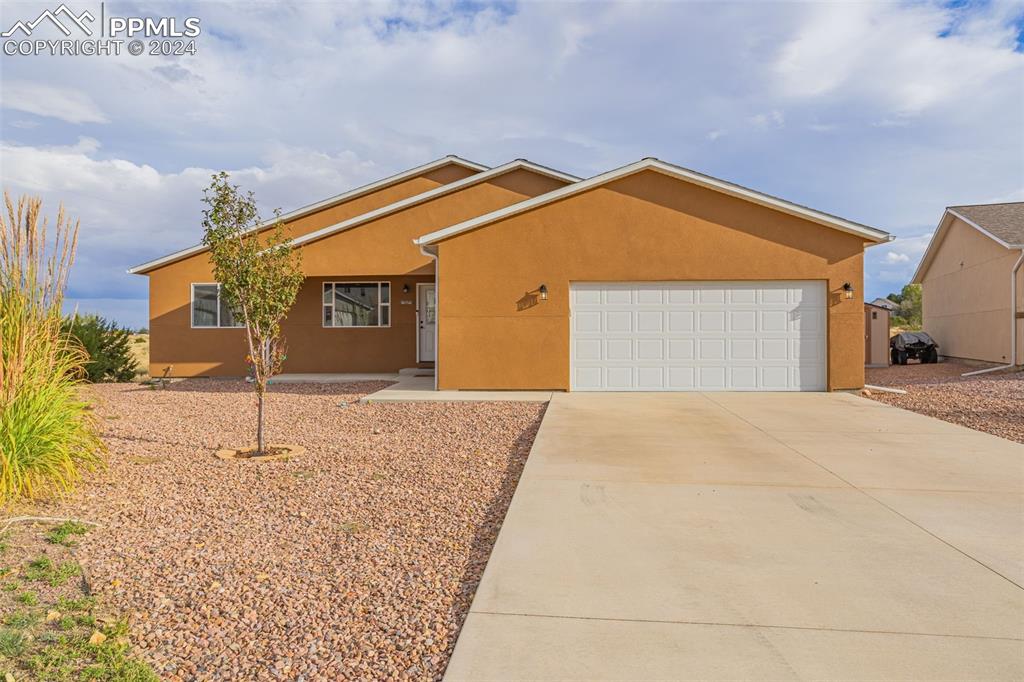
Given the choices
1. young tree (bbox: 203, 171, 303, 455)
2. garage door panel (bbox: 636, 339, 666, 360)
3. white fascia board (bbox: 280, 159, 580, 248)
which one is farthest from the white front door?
young tree (bbox: 203, 171, 303, 455)

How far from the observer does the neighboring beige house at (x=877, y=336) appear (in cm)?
2131

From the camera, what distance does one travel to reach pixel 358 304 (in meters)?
16.8

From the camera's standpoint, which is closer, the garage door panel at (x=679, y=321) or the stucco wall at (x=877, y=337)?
the garage door panel at (x=679, y=321)

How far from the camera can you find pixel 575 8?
10.9 m

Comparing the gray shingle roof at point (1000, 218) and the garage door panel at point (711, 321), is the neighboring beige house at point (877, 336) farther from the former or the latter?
the garage door panel at point (711, 321)

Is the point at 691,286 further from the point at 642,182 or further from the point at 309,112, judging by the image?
the point at 309,112

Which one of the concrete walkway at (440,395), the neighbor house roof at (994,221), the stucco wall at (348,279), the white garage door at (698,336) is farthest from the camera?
the neighbor house roof at (994,221)

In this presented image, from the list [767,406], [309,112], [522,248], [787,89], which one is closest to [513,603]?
[767,406]

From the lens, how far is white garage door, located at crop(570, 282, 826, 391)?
491 inches

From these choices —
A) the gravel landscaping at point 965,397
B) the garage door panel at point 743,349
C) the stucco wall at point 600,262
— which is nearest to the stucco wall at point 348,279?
the stucco wall at point 600,262

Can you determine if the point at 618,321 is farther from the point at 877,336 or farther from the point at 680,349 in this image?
the point at 877,336

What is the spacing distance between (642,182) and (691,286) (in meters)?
2.30

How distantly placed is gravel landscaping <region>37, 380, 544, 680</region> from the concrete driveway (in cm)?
Answer: 36

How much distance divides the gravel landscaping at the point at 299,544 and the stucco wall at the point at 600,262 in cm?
417
